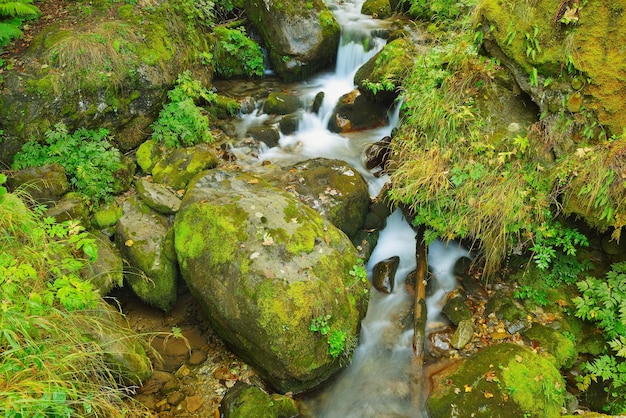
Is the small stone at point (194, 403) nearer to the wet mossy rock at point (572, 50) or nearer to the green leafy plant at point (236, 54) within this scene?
the wet mossy rock at point (572, 50)

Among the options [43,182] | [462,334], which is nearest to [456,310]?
[462,334]

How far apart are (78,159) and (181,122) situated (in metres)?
1.87

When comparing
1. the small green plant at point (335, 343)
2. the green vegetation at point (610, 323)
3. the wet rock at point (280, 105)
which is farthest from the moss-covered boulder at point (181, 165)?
the green vegetation at point (610, 323)

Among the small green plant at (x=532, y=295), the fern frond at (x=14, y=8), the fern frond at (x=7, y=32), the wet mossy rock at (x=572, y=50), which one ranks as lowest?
the small green plant at (x=532, y=295)

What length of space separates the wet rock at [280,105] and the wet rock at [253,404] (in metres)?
5.80

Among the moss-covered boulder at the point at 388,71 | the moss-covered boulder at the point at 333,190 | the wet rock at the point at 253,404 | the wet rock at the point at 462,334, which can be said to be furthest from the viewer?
the moss-covered boulder at the point at 388,71

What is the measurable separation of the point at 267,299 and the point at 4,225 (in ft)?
9.27

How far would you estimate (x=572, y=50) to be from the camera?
4672 millimetres

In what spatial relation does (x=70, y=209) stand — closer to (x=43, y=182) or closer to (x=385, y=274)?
Result: (x=43, y=182)

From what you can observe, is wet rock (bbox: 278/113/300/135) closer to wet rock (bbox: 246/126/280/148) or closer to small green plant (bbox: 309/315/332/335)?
wet rock (bbox: 246/126/280/148)

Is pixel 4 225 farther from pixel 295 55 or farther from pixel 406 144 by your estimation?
pixel 295 55

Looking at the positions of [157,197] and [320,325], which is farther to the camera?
[157,197]

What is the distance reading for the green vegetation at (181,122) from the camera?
7.06m

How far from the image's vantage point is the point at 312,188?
6.37 m
